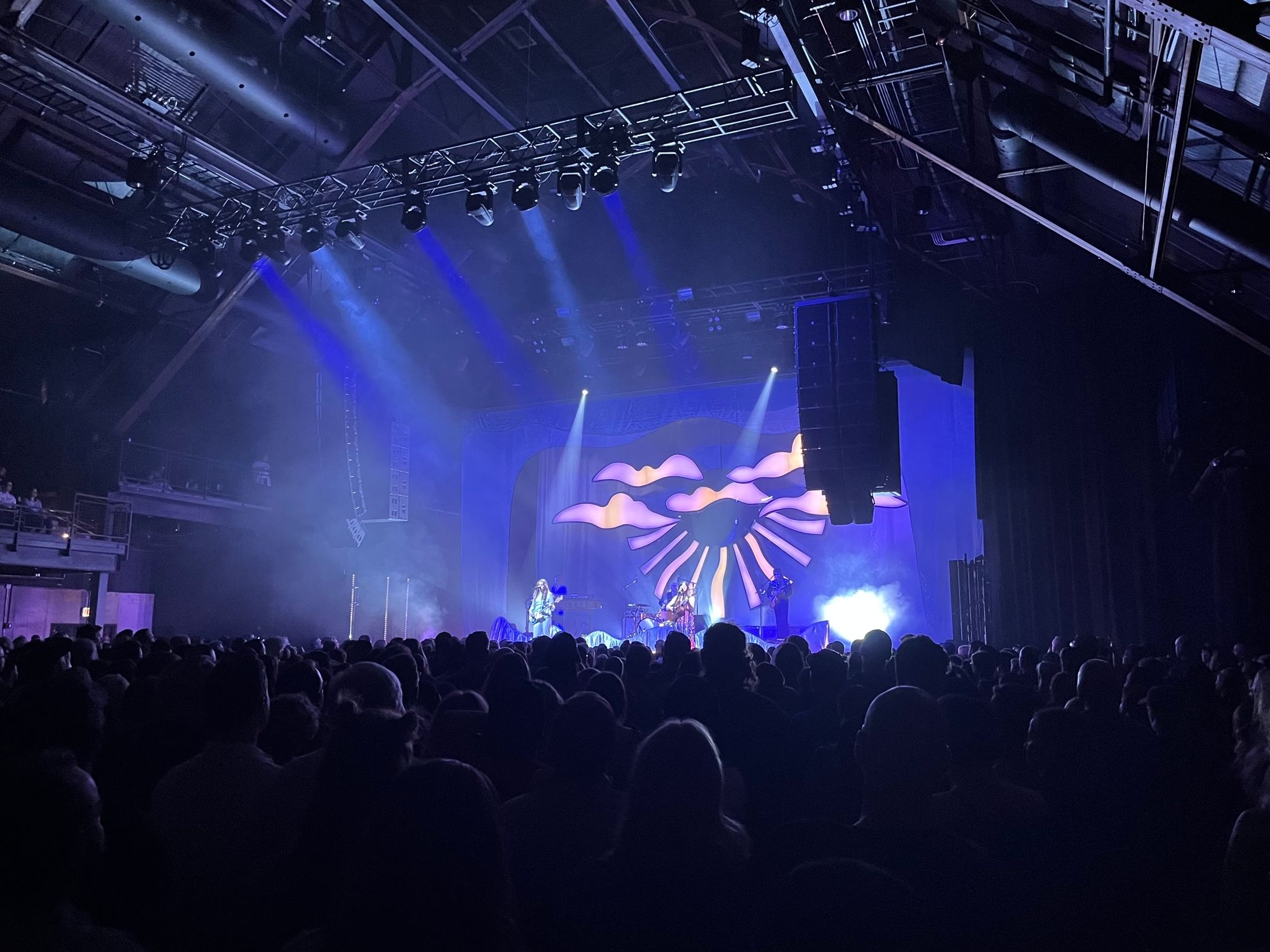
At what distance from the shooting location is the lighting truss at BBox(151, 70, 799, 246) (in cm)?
875

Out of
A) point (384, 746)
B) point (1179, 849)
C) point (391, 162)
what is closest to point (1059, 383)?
point (391, 162)

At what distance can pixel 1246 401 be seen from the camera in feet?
29.1

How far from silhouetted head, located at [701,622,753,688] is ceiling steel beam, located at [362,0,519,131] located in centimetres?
844

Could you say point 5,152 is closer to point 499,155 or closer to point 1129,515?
point 499,155

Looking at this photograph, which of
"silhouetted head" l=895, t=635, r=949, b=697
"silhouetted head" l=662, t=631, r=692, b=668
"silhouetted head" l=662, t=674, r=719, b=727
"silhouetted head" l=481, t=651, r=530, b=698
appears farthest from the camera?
"silhouetted head" l=662, t=631, r=692, b=668

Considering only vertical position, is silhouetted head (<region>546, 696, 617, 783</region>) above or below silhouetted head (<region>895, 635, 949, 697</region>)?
below

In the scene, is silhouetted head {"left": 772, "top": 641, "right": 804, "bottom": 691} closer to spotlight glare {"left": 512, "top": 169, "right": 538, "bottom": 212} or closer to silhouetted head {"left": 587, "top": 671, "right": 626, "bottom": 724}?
silhouetted head {"left": 587, "top": 671, "right": 626, "bottom": 724}

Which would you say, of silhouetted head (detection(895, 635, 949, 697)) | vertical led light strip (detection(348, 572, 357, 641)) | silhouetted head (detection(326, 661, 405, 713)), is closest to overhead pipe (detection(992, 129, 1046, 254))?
silhouetted head (detection(895, 635, 949, 697))

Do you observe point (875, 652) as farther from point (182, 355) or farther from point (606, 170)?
point (182, 355)

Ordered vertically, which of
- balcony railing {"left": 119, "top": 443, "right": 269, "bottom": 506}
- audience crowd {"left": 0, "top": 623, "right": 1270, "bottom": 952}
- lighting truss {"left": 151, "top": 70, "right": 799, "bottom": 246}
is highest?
lighting truss {"left": 151, "top": 70, "right": 799, "bottom": 246}

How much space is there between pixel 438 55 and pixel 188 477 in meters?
9.82

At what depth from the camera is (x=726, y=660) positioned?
388 centimetres

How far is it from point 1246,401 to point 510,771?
8.95 meters

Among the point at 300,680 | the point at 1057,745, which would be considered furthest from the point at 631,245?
the point at 1057,745
